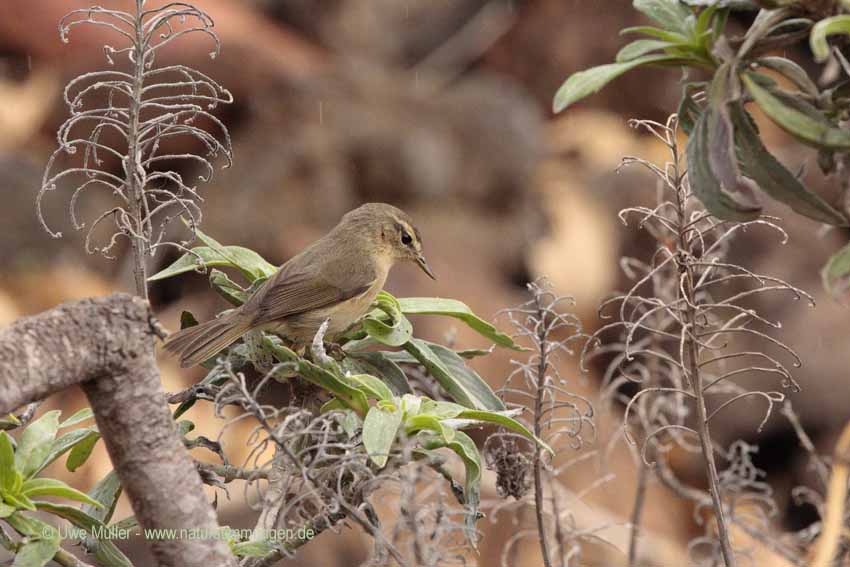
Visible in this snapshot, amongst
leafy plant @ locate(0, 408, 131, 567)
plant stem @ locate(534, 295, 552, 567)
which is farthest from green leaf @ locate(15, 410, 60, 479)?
plant stem @ locate(534, 295, 552, 567)

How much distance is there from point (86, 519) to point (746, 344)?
4.91 m

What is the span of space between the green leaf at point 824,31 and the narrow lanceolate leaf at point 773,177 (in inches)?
7.1

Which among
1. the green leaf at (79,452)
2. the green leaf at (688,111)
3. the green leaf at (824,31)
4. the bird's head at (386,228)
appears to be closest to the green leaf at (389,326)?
the green leaf at (79,452)

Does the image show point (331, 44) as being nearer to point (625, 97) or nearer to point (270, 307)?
point (625, 97)

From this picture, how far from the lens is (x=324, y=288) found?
3199 mm

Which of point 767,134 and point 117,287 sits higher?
point 767,134

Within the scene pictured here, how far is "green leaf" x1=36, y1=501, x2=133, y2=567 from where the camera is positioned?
179 centimetres

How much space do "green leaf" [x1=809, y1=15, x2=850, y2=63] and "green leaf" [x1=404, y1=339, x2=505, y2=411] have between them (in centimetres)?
91

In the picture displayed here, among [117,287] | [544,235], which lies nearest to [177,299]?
[117,287]

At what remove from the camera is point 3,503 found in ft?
5.68

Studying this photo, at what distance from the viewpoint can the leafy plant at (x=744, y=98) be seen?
1.53 metres

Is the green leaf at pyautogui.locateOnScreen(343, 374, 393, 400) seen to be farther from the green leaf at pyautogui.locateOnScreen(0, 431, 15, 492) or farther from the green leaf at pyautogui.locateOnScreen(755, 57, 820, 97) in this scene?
the green leaf at pyautogui.locateOnScreen(755, 57, 820, 97)

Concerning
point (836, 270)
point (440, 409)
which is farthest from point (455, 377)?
point (836, 270)

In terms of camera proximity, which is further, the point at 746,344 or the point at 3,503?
the point at 746,344
